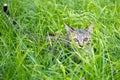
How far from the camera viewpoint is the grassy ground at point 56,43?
3.31 meters

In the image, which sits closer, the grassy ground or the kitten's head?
the grassy ground

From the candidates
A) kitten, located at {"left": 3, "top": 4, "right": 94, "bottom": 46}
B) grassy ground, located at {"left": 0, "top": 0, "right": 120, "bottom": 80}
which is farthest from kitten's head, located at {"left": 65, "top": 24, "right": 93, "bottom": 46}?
grassy ground, located at {"left": 0, "top": 0, "right": 120, "bottom": 80}

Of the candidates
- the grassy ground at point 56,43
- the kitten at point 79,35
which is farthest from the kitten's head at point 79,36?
the grassy ground at point 56,43

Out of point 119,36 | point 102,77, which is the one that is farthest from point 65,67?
point 119,36

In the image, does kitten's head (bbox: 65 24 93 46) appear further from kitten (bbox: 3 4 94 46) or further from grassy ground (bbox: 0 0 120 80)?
grassy ground (bbox: 0 0 120 80)

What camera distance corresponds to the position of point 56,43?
3775 mm

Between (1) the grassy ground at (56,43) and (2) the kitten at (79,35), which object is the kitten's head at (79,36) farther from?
(1) the grassy ground at (56,43)

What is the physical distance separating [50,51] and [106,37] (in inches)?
25.0

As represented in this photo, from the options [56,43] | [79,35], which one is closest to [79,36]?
[79,35]

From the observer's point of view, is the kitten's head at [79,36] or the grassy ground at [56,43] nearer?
the grassy ground at [56,43]

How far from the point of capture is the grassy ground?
3311 millimetres

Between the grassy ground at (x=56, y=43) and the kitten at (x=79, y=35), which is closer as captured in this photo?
the grassy ground at (x=56, y=43)

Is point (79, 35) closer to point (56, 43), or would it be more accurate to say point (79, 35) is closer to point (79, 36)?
point (79, 36)

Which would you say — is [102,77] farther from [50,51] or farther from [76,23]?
[76,23]
